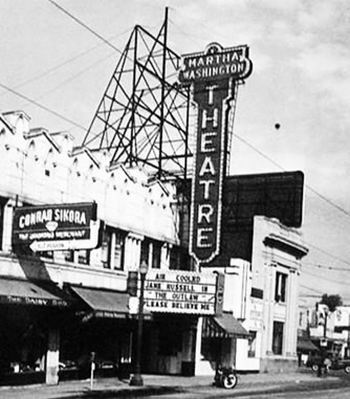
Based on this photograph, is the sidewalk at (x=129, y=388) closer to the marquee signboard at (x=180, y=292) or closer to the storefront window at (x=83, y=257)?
the marquee signboard at (x=180, y=292)

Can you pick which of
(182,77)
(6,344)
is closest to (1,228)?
(6,344)

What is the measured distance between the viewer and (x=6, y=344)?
28422mm

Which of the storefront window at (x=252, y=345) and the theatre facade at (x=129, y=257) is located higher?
the theatre facade at (x=129, y=257)

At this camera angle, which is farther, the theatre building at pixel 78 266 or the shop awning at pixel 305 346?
the shop awning at pixel 305 346

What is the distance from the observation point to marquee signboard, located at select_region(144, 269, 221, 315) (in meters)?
35.2

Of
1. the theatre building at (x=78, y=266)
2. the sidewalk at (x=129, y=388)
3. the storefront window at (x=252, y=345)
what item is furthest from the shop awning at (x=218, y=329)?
the storefront window at (x=252, y=345)

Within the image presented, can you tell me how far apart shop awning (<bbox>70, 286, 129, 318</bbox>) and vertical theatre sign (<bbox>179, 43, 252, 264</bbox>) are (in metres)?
6.41

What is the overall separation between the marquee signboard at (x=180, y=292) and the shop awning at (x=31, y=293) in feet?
21.7

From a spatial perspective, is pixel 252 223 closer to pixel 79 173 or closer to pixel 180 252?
pixel 180 252

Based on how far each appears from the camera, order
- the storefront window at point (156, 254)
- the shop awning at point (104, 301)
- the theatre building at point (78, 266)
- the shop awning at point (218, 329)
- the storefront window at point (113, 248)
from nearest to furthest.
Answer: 1. the theatre building at point (78, 266)
2. the shop awning at point (104, 301)
3. the storefront window at point (113, 248)
4. the storefront window at point (156, 254)
5. the shop awning at point (218, 329)

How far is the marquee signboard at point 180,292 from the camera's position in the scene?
35.2 m

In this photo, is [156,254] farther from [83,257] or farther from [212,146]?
[83,257]

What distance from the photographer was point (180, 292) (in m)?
35.3

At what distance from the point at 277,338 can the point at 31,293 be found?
90.5 ft
